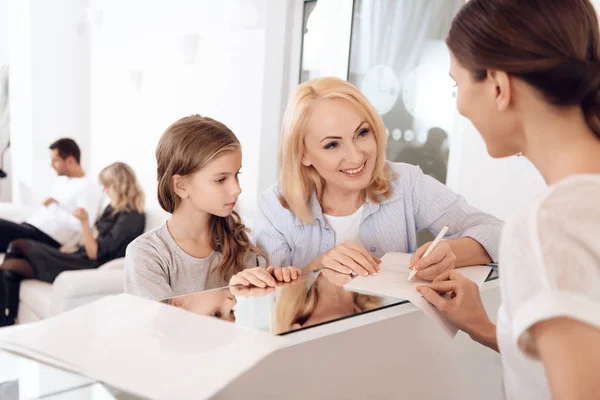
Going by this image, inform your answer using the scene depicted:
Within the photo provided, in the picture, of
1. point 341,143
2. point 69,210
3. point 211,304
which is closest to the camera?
point 211,304

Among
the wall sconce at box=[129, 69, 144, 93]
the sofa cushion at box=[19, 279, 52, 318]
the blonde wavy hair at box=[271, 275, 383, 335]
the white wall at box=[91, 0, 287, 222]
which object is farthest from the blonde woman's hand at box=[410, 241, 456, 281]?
the wall sconce at box=[129, 69, 144, 93]

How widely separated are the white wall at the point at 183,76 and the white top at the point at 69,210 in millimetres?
568

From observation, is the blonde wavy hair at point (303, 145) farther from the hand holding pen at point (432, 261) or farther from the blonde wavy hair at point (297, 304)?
the blonde wavy hair at point (297, 304)

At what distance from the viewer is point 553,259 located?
0.49 metres

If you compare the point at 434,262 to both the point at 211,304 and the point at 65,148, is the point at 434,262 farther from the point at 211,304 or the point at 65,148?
the point at 65,148

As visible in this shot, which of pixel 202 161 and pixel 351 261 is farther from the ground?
pixel 202 161

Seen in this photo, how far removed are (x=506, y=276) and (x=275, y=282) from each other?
15.8 inches

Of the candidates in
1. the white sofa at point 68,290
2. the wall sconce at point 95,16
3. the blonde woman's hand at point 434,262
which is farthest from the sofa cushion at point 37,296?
the blonde woman's hand at point 434,262

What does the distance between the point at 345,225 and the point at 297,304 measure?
0.74 m

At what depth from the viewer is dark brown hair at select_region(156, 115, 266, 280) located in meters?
1.25

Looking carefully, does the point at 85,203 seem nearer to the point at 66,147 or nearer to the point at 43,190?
the point at 66,147

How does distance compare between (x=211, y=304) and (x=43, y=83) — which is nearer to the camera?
(x=211, y=304)

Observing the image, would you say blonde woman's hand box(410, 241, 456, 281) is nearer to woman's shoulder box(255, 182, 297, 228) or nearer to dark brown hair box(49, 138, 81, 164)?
woman's shoulder box(255, 182, 297, 228)

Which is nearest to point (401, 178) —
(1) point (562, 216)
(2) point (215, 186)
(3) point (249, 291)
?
(2) point (215, 186)
